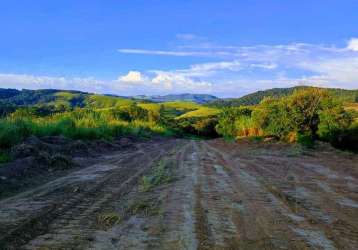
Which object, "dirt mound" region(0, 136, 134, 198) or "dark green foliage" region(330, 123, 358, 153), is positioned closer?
"dirt mound" region(0, 136, 134, 198)

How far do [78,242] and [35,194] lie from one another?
3.96 m

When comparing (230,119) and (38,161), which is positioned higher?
(38,161)

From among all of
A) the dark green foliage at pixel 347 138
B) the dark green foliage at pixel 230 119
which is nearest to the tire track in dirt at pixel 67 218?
the dark green foliage at pixel 347 138

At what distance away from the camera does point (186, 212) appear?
6859mm

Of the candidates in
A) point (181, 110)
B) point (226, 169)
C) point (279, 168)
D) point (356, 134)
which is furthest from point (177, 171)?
point (181, 110)

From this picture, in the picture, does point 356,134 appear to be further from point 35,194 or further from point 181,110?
point 181,110

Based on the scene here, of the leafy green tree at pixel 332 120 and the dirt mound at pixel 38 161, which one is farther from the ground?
the leafy green tree at pixel 332 120

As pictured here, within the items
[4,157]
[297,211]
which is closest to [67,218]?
[297,211]

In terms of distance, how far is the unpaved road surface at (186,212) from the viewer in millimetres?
5297

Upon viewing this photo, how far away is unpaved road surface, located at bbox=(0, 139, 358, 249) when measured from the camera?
5.30 meters

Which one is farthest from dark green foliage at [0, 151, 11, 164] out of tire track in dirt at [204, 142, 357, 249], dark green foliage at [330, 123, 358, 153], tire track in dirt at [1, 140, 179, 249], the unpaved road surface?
dark green foliage at [330, 123, 358, 153]

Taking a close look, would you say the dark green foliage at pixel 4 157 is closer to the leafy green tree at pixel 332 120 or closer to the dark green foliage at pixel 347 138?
the dark green foliage at pixel 347 138

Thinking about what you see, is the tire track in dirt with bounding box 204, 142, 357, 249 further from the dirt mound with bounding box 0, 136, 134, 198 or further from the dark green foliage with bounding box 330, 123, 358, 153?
the dark green foliage with bounding box 330, 123, 358, 153

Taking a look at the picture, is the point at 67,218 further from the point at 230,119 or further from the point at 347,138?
the point at 230,119
